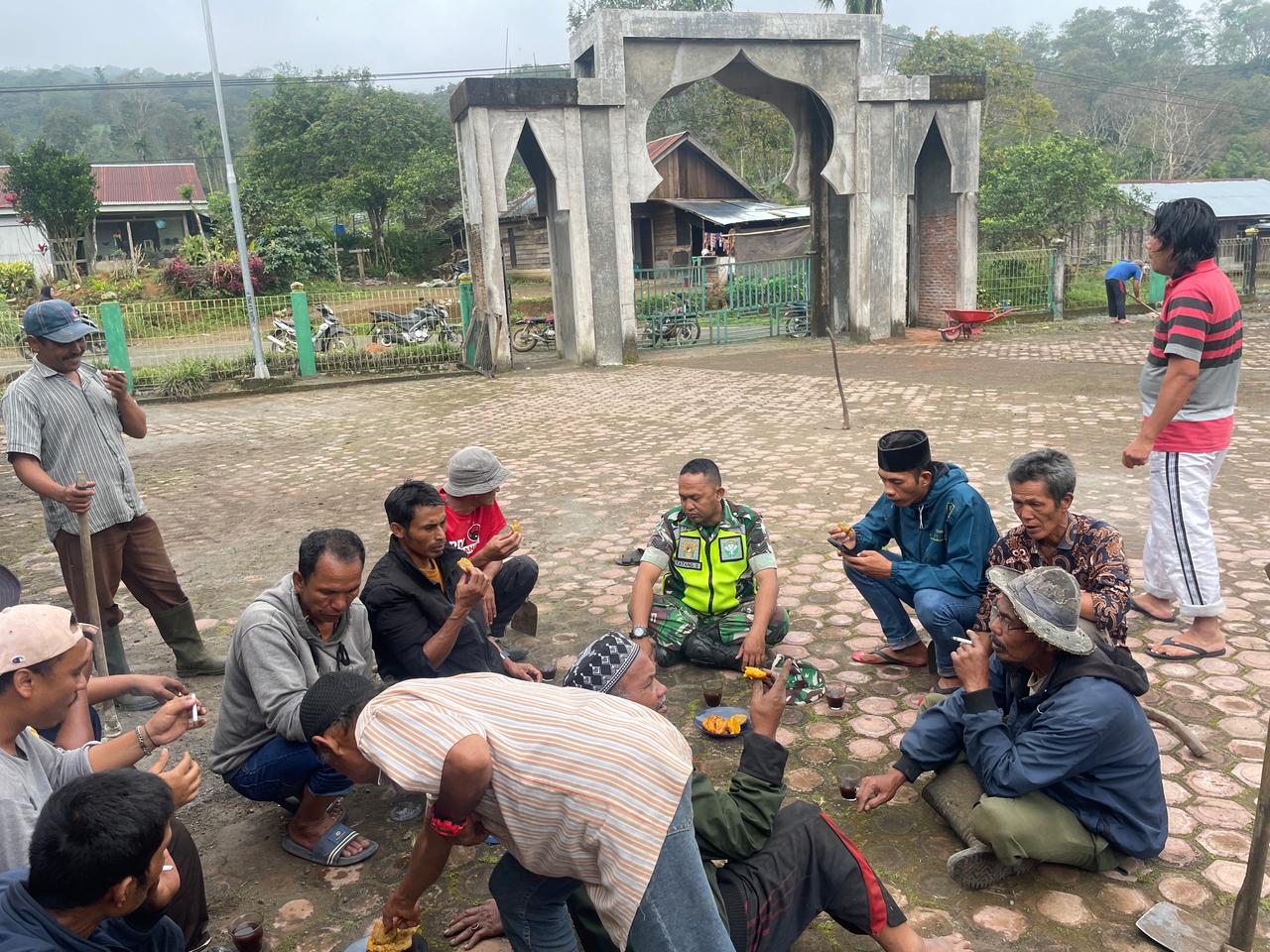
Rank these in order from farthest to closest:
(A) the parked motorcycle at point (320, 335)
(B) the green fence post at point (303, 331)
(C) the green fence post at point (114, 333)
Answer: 1. (A) the parked motorcycle at point (320, 335)
2. (B) the green fence post at point (303, 331)
3. (C) the green fence post at point (114, 333)

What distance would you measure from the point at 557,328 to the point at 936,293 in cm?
779

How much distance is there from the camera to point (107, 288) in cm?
2861

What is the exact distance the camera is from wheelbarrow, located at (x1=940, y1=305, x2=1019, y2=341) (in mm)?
18078

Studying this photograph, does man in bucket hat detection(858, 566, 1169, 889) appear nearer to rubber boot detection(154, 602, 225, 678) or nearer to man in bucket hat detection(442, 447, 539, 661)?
man in bucket hat detection(442, 447, 539, 661)

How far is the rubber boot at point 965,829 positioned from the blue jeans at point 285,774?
196 cm

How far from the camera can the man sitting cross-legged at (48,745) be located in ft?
7.65

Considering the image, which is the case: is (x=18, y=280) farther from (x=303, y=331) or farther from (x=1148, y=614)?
(x=1148, y=614)

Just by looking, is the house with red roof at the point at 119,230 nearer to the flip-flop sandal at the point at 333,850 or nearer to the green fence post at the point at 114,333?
the green fence post at the point at 114,333

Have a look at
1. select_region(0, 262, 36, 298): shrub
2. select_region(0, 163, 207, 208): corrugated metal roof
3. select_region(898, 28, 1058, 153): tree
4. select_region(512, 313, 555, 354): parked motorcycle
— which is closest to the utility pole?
select_region(512, 313, 555, 354): parked motorcycle

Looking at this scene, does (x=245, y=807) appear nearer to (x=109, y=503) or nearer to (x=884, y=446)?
(x=109, y=503)

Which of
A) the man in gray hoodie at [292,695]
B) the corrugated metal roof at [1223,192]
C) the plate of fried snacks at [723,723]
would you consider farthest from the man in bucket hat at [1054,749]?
the corrugated metal roof at [1223,192]

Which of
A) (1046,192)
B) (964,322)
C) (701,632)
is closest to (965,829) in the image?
(701,632)

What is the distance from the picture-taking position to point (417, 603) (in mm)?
3727

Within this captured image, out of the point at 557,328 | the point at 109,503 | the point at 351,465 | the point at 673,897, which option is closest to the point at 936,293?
the point at 557,328
